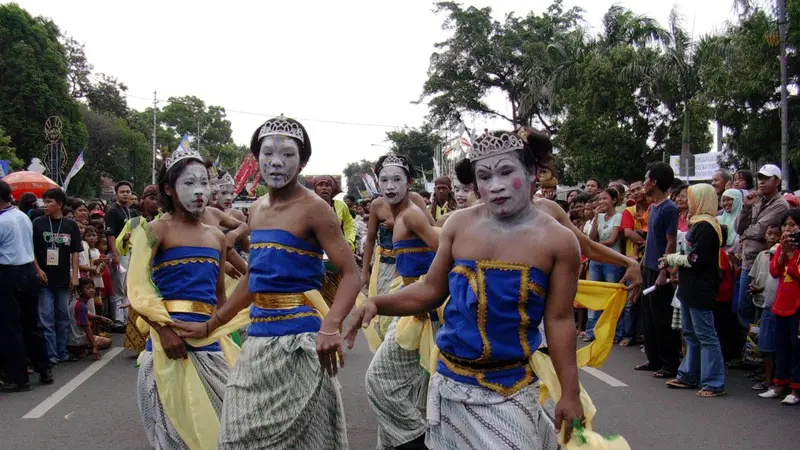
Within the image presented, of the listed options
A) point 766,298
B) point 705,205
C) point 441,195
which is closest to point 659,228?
point 705,205

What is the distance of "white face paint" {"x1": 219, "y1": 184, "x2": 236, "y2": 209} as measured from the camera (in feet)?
30.2

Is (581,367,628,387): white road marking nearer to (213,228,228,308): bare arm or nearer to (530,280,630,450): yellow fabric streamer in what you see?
(530,280,630,450): yellow fabric streamer

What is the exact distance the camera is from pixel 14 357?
8562 millimetres

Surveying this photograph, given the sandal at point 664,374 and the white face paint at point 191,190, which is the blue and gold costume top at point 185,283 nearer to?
the white face paint at point 191,190

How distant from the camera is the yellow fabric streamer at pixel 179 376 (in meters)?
4.73

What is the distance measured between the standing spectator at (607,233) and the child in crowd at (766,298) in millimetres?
2491

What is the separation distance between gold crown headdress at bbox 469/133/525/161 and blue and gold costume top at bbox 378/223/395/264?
17.0 ft

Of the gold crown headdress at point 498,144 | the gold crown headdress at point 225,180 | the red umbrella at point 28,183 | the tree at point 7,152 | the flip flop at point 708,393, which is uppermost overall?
the tree at point 7,152

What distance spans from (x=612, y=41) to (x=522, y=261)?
106 ft

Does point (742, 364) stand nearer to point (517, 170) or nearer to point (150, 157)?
point (517, 170)

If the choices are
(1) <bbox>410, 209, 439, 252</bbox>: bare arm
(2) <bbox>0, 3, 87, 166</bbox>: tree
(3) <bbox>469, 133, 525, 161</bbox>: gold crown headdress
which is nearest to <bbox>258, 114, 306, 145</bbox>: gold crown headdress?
(3) <bbox>469, 133, 525, 161</bbox>: gold crown headdress

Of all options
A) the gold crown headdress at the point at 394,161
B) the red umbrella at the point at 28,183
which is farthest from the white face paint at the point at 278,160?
the red umbrella at the point at 28,183

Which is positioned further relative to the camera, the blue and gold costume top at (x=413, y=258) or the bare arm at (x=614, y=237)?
the bare arm at (x=614, y=237)

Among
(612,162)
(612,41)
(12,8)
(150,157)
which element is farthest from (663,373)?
(150,157)
